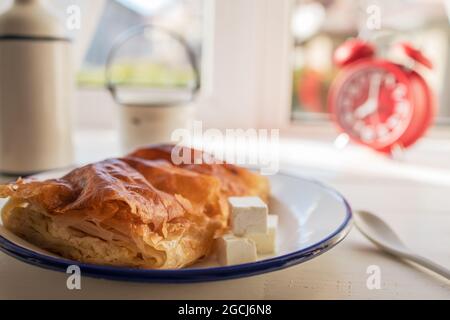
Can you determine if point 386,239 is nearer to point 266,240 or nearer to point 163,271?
point 266,240

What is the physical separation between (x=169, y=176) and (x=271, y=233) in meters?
0.14

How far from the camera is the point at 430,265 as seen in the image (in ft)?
1.75

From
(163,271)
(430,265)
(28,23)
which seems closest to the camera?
(163,271)

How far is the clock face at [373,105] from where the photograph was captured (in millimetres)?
1135

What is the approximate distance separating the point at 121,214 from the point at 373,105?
2.72 feet

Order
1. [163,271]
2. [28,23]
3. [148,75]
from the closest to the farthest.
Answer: [163,271]
[28,23]
[148,75]

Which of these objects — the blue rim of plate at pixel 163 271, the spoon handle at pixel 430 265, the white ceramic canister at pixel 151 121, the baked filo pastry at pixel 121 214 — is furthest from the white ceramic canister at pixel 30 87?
the spoon handle at pixel 430 265

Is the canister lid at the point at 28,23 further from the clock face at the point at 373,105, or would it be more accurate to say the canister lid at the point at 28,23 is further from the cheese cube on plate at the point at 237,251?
the clock face at the point at 373,105

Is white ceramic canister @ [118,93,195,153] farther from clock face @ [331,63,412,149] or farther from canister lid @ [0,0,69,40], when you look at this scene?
clock face @ [331,63,412,149]

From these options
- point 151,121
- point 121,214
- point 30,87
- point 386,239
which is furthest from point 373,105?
point 121,214

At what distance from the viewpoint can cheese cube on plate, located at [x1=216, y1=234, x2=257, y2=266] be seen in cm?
52

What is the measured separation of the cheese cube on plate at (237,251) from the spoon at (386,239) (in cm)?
17

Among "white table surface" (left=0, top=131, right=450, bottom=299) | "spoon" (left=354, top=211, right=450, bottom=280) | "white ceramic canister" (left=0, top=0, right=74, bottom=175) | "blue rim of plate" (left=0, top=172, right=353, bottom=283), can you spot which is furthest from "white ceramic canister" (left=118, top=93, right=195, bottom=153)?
"blue rim of plate" (left=0, top=172, right=353, bottom=283)
